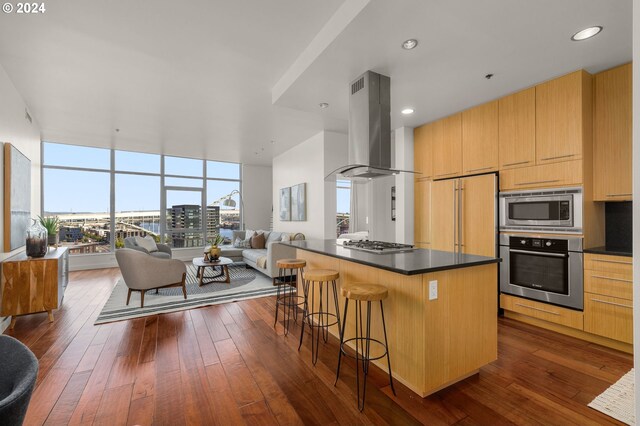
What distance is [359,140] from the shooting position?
2992 millimetres

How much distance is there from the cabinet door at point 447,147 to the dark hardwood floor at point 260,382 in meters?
2.05

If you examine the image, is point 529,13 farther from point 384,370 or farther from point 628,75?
point 384,370

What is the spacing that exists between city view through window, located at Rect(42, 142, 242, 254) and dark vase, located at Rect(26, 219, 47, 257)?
3.00 meters

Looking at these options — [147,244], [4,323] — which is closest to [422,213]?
[147,244]

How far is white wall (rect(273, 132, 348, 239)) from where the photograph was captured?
5.43 metres

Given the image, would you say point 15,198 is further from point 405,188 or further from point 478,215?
point 478,215

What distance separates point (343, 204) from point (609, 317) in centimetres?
557

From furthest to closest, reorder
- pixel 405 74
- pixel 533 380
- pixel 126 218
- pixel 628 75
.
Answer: pixel 126 218 < pixel 405 74 < pixel 628 75 < pixel 533 380

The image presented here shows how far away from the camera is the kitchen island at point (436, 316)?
1927mm

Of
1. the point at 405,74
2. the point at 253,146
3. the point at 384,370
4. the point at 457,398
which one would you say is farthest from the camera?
the point at 253,146

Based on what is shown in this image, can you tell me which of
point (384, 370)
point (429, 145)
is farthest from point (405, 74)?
point (384, 370)

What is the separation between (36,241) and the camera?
3.30 meters

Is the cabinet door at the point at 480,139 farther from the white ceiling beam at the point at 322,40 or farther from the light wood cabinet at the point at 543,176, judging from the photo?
the white ceiling beam at the point at 322,40

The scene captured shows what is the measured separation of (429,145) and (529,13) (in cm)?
228
